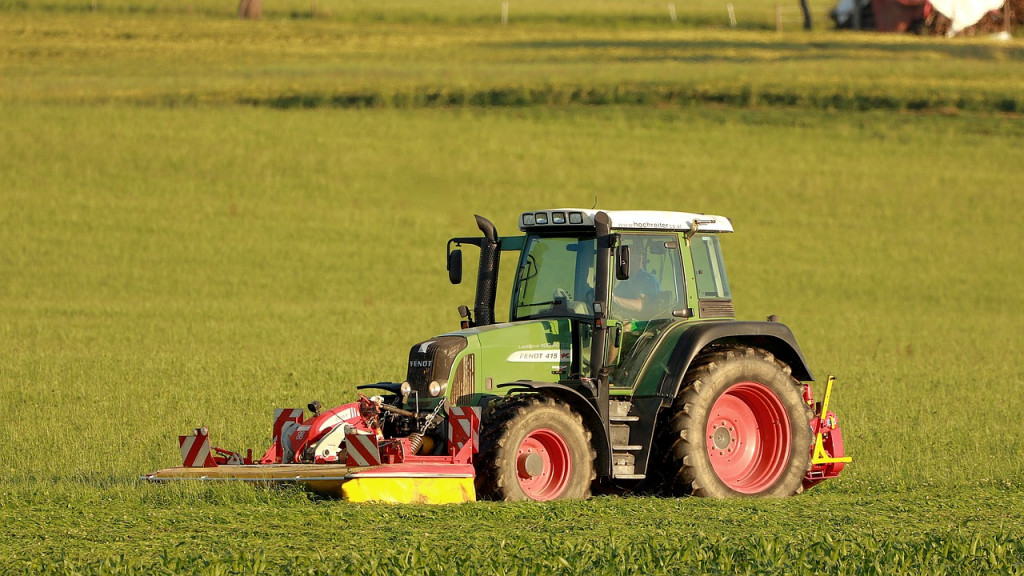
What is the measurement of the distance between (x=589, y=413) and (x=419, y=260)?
66.4 ft

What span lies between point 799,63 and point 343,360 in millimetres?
31827

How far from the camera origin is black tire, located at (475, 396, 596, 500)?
941cm

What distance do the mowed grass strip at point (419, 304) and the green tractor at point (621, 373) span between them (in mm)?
511

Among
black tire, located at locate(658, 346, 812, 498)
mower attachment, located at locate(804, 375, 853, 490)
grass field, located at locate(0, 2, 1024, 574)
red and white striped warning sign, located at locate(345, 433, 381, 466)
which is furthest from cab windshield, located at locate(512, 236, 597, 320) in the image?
mower attachment, located at locate(804, 375, 853, 490)

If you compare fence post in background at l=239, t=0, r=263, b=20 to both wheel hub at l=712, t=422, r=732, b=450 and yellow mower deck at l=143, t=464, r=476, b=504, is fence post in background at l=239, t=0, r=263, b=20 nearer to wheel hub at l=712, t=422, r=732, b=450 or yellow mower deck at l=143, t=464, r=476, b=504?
wheel hub at l=712, t=422, r=732, b=450

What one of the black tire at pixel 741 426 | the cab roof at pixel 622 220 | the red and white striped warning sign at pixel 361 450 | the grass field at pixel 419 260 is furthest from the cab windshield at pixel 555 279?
the red and white striped warning sign at pixel 361 450

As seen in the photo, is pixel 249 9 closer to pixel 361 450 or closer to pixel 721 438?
pixel 721 438

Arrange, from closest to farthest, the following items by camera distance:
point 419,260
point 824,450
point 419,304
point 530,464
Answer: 1. point 530,464
2. point 824,450
3. point 419,304
4. point 419,260

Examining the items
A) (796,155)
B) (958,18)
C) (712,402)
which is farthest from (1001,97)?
(712,402)

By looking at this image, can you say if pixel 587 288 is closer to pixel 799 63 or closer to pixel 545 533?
pixel 545 533

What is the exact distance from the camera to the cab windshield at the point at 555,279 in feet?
34.4

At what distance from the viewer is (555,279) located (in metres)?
10.7

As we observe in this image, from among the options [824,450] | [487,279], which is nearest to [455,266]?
[487,279]

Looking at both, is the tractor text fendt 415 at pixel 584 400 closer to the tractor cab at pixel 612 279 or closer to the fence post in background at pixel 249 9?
the tractor cab at pixel 612 279
